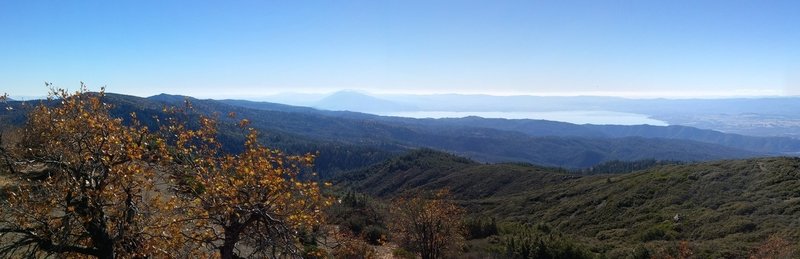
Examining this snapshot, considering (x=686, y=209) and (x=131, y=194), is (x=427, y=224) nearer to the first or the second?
(x=131, y=194)

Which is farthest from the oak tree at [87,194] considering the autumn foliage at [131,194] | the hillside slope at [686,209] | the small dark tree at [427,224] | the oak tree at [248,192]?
the hillside slope at [686,209]

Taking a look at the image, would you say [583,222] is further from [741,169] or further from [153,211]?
[153,211]

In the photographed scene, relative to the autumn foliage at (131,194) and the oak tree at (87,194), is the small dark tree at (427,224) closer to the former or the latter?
the autumn foliage at (131,194)

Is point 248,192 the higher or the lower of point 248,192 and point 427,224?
the higher

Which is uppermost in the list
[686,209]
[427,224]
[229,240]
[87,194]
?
[87,194]

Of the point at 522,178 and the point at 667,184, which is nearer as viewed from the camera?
the point at 667,184

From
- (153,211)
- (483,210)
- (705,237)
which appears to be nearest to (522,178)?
(483,210)

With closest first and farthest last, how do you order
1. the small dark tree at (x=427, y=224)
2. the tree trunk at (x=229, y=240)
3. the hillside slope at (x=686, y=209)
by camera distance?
the tree trunk at (x=229, y=240)
the small dark tree at (x=427, y=224)
the hillside slope at (x=686, y=209)

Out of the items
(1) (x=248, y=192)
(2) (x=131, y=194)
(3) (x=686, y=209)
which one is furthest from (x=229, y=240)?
(3) (x=686, y=209)

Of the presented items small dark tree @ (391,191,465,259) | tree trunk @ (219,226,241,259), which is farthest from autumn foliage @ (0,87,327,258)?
small dark tree @ (391,191,465,259)
